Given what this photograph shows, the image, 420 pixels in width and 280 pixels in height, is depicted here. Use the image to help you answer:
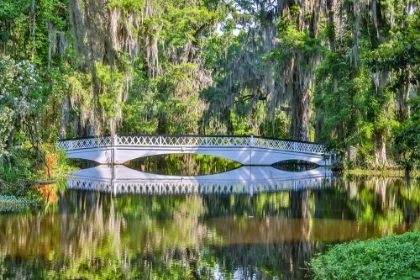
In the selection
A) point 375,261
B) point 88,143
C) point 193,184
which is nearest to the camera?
point 375,261

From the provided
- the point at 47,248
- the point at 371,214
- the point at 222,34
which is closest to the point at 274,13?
the point at 222,34

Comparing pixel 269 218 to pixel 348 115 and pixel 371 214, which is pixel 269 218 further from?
pixel 348 115

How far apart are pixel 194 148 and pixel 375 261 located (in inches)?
861

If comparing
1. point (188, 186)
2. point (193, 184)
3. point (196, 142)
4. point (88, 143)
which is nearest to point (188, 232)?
point (188, 186)

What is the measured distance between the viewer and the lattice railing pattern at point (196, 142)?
27.0 metres

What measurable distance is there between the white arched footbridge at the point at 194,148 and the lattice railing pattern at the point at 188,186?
6.95 m

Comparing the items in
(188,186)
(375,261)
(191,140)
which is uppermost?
(191,140)

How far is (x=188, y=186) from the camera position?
18016 mm

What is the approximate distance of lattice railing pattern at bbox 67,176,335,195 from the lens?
16375mm

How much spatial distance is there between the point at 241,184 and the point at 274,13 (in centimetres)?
1177

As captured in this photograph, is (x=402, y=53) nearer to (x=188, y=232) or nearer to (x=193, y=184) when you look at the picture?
(x=188, y=232)

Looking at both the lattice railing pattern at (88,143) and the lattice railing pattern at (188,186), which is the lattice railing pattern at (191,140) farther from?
the lattice railing pattern at (188,186)

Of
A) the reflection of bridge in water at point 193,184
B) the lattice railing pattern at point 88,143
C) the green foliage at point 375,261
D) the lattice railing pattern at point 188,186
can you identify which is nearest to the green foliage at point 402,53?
the green foliage at point 375,261

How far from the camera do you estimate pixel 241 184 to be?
18672mm
